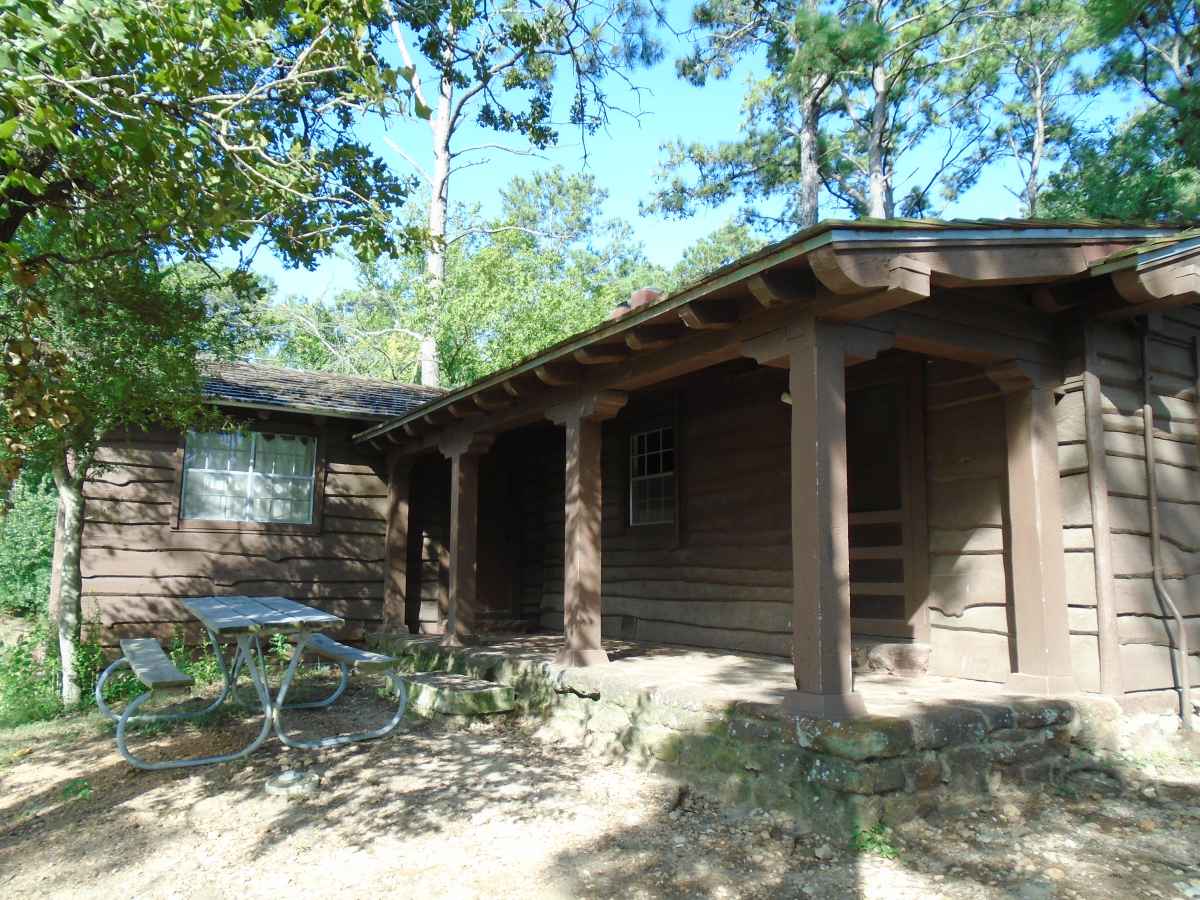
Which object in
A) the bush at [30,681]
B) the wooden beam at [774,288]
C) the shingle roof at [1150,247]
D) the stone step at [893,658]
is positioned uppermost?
the shingle roof at [1150,247]

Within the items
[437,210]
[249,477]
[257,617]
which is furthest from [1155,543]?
[437,210]

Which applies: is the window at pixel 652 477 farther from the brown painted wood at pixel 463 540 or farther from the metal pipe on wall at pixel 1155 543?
the metal pipe on wall at pixel 1155 543

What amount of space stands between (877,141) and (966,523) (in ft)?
63.2

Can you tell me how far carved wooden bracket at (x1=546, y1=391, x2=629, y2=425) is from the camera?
6.81m

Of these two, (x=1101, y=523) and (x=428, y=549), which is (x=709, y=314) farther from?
(x=428, y=549)

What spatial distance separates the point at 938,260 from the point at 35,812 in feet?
19.7

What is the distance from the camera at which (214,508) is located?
387 inches

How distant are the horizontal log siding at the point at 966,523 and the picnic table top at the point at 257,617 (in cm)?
432

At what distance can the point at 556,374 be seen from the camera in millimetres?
6953

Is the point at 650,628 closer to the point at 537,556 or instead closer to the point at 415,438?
the point at 537,556

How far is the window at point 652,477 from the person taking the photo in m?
9.21

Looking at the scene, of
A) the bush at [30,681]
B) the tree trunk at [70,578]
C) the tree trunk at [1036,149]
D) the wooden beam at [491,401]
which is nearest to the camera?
the bush at [30,681]

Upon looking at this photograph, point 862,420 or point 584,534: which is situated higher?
point 862,420

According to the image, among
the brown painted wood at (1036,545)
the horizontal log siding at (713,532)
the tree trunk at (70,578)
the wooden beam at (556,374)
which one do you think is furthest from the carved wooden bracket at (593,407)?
the tree trunk at (70,578)
